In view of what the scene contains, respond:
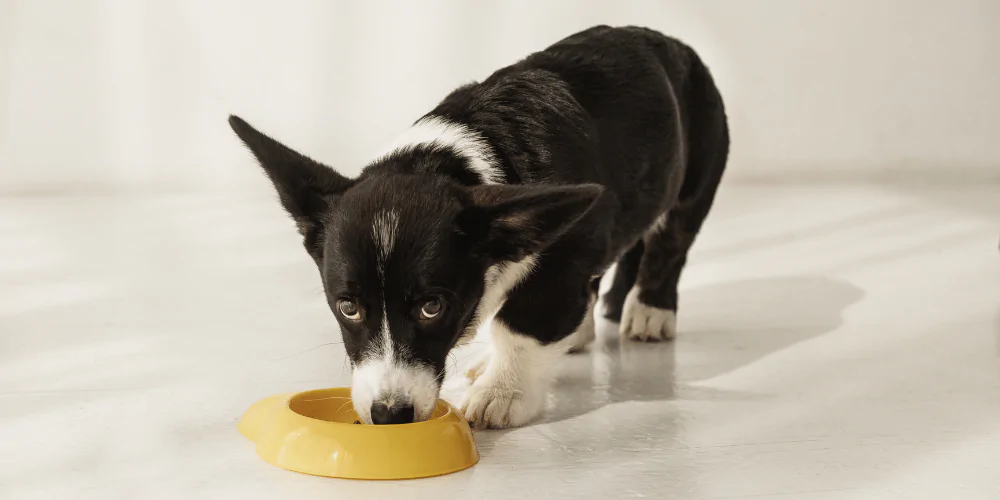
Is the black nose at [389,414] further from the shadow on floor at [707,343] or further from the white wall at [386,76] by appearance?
the white wall at [386,76]

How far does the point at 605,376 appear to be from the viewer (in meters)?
3.58

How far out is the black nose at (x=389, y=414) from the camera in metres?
2.56

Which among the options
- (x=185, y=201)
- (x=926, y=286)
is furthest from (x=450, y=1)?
(x=926, y=286)

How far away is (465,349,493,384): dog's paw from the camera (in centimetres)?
353

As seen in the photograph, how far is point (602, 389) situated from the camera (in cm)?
342

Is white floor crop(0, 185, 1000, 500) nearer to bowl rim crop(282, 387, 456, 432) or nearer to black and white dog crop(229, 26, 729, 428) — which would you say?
bowl rim crop(282, 387, 456, 432)

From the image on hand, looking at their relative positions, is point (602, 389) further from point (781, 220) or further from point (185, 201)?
point (185, 201)

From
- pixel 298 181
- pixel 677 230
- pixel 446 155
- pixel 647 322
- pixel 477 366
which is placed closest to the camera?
pixel 298 181

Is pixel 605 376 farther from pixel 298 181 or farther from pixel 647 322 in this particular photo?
pixel 298 181

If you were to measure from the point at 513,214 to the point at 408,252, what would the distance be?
10.5 inches

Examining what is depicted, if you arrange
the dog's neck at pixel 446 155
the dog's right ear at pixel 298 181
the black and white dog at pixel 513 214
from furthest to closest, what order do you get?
the dog's neck at pixel 446 155, the dog's right ear at pixel 298 181, the black and white dog at pixel 513 214

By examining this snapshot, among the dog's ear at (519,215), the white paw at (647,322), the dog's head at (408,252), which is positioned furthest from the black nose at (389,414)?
the white paw at (647,322)

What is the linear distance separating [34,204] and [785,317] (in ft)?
17.8

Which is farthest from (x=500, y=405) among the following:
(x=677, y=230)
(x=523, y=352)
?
(x=677, y=230)
